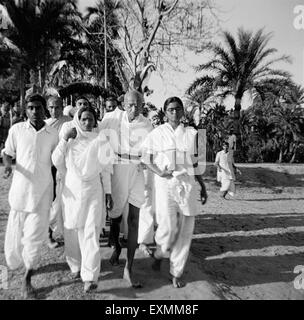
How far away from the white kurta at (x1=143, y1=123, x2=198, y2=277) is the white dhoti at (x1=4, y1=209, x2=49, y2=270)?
116 centimetres

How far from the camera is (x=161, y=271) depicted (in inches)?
165

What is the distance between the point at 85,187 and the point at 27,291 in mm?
1083

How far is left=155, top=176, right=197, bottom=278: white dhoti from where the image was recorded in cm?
376

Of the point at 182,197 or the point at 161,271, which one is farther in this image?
the point at 161,271

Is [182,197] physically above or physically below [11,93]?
below

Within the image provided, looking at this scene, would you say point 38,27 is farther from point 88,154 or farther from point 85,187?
point 85,187

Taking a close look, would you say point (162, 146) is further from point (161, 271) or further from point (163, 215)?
point (161, 271)

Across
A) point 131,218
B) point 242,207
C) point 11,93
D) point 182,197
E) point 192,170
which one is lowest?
point 242,207

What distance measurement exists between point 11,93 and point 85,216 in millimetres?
29766

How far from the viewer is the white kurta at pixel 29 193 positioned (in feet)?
11.3

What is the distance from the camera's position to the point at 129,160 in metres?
3.93

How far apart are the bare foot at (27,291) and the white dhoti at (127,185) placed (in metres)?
1.13

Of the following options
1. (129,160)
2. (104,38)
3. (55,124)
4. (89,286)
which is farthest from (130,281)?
(104,38)
